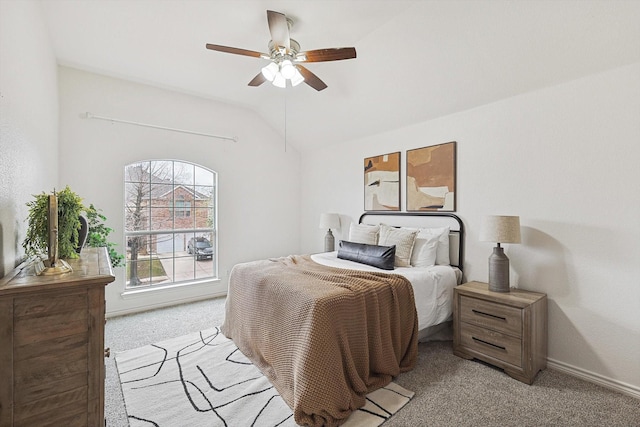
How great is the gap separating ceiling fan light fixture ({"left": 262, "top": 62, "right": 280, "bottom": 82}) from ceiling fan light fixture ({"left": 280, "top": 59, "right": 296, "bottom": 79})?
0.08 meters

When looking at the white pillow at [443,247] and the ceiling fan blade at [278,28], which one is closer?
the ceiling fan blade at [278,28]

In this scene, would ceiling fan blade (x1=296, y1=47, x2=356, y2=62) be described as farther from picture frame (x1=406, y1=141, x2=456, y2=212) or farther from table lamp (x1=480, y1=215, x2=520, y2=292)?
table lamp (x1=480, y1=215, x2=520, y2=292)

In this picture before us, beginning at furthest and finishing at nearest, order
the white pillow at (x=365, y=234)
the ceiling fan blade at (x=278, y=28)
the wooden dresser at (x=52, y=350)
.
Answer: the white pillow at (x=365, y=234) < the ceiling fan blade at (x=278, y=28) < the wooden dresser at (x=52, y=350)

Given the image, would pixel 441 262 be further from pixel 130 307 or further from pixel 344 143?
pixel 130 307

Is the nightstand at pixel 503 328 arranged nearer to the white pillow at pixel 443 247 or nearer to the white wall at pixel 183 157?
the white pillow at pixel 443 247

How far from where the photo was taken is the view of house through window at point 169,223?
12.9 feet

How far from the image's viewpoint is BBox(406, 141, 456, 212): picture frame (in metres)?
3.20

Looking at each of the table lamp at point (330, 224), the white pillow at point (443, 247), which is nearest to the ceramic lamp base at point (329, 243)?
the table lamp at point (330, 224)

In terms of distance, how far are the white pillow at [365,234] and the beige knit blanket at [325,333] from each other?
943mm

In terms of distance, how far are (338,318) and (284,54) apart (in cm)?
210

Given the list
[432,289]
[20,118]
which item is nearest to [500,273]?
[432,289]

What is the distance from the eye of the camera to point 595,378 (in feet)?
7.43

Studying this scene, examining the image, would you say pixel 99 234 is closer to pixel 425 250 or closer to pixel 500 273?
pixel 425 250

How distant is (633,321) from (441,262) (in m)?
1.42
